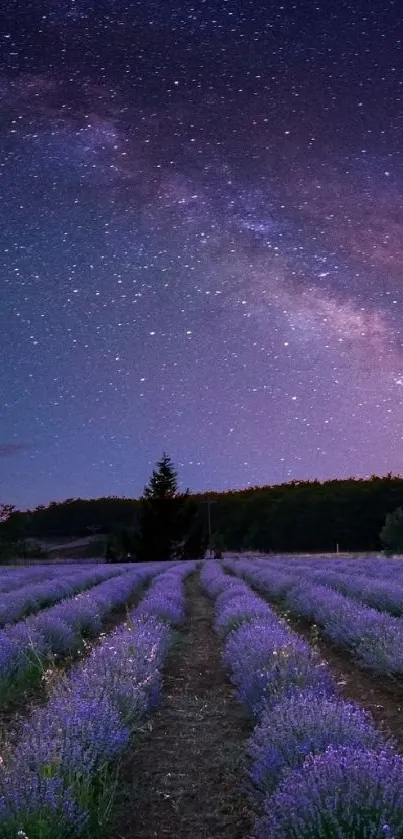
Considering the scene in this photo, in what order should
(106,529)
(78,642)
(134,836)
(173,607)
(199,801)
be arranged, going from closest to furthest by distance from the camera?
(134,836) → (199,801) → (78,642) → (173,607) → (106,529)

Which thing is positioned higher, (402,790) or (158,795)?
(402,790)

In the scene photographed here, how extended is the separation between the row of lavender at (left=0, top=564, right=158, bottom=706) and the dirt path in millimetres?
943

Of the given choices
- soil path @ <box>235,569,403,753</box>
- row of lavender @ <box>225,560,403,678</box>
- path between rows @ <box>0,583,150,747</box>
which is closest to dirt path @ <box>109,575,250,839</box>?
path between rows @ <box>0,583,150,747</box>

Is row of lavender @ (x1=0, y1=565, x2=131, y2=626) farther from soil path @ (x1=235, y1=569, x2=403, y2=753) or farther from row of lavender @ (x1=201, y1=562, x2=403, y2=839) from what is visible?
row of lavender @ (x1=201, y1=562, x2=403, y2=839)

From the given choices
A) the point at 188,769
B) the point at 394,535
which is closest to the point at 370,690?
the point at 188,769

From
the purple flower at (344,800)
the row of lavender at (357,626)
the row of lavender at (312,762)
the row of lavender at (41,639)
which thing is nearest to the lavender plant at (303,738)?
the row of lavender at (312,762)

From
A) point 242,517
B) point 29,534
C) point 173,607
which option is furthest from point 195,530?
point 173,607

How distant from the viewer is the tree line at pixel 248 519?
44.7 meters

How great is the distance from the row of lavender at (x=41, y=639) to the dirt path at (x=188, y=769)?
0.94 meters

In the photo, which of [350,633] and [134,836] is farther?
[350,633]

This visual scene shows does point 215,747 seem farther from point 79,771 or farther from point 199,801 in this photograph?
point 79,771

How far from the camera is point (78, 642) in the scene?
7.48 m

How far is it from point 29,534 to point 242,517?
27.7m

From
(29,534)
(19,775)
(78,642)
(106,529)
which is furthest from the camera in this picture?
(106,529)
